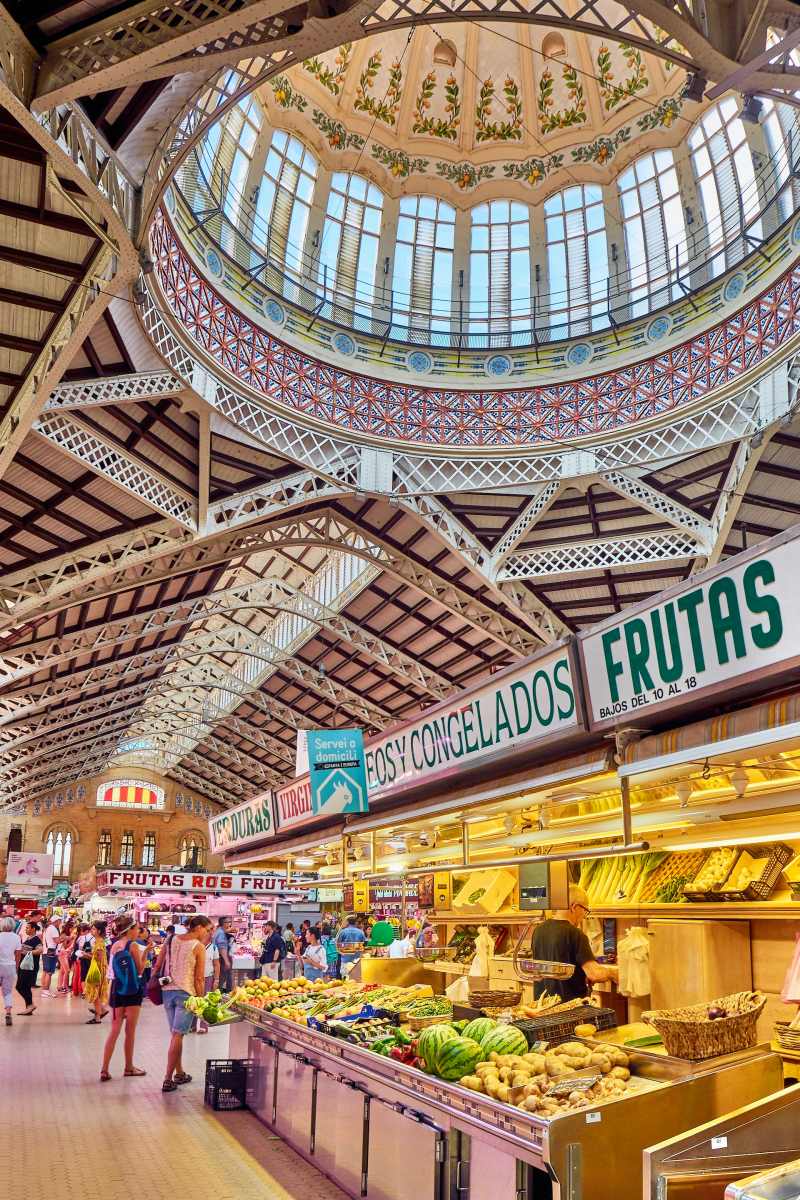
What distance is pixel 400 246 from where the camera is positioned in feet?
59.7

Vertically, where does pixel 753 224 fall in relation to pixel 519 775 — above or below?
above

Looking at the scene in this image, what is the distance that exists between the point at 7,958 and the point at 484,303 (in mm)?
14073

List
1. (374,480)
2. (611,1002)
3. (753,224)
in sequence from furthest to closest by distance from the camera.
A: (374,480) < (753,224) < (611,1002)

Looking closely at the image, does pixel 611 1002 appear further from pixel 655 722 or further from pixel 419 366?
pixel 419 366

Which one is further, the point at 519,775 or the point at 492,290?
the point at 492,290

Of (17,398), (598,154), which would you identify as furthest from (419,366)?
(17,398)

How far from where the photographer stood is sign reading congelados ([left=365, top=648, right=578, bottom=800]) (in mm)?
5051

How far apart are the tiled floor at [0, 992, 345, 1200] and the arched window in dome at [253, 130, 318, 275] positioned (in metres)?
12.7

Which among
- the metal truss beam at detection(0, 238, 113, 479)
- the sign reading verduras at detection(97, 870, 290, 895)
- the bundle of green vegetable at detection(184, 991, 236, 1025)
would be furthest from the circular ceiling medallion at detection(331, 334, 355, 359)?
the sign reading verduras at detection(97, 870, 290, 895)

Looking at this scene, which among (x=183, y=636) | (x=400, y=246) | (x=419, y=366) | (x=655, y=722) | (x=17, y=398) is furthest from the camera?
(x=183, y=636)

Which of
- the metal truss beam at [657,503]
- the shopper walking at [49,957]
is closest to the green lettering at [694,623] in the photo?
the metal truss beam at [657,503]

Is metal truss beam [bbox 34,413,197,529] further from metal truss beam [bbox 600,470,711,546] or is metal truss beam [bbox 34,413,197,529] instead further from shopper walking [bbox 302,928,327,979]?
shopper walking [bbox 302,928,327,979]

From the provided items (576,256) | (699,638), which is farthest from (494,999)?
(576,256)

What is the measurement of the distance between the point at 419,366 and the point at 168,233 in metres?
5.92
